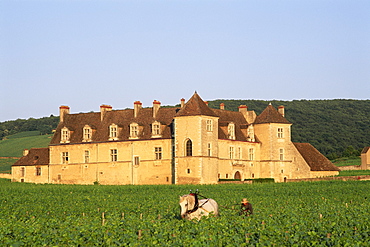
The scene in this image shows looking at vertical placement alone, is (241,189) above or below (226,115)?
below

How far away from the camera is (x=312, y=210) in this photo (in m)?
36.0

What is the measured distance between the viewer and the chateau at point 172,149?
6506cm

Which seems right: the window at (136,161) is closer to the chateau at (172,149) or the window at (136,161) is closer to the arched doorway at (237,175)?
the chateau at (172,149)

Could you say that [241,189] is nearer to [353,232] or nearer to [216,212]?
Result: [216,212]

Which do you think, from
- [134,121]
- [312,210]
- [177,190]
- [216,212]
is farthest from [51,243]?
[134,121]

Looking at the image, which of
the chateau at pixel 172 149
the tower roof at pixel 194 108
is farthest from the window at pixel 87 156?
the tower roof at pixel 194 108

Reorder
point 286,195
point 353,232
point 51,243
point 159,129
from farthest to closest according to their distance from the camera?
point 159,129
point 286,195
point 353,232
point 51,243

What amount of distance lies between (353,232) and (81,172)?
5010 centimetres

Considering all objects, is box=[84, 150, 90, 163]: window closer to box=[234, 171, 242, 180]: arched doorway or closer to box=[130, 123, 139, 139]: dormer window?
box=[130, 123, 139, 139]: dormer window

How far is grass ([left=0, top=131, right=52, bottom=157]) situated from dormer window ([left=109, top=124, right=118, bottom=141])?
44164 millimetres

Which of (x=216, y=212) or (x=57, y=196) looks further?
(x=57, y=196)

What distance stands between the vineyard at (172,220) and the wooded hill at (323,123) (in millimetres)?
80132

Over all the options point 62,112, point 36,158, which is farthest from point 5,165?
point 62,112

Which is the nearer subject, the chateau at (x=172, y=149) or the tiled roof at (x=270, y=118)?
the chateau at (x=172, y=149)
